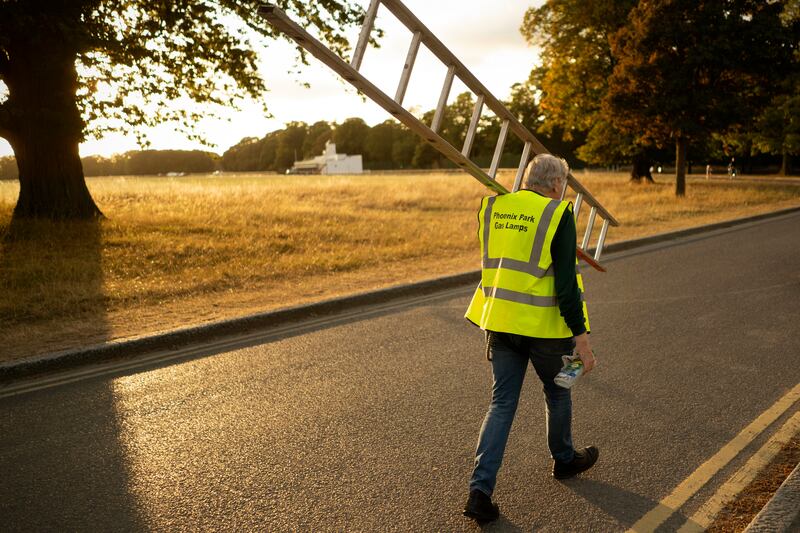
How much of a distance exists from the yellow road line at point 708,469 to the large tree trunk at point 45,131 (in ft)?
43.1

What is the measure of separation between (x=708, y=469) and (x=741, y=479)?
175 millimetres

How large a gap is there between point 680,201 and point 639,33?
21.5ft

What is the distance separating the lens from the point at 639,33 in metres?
23.3

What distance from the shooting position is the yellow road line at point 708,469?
118 inches

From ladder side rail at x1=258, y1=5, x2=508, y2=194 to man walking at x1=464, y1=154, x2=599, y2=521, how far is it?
547 mm

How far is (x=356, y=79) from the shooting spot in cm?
376

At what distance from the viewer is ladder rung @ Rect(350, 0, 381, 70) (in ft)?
12.1

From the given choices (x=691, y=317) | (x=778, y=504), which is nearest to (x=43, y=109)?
(x=691, y=317)

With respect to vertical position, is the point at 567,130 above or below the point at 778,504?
above

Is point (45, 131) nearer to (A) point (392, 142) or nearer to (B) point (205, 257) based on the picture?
(B) point (205, 257)

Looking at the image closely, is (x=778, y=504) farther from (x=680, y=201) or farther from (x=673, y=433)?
(x=680, y=201)

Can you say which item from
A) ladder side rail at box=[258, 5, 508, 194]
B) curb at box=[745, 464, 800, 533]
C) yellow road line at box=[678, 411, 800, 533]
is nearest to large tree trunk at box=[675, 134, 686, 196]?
yellow road line at box=[678, 411, 800, 533]

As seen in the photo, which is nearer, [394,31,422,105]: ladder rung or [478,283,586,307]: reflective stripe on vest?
[478,283,586,307]: reflective stripe on vest

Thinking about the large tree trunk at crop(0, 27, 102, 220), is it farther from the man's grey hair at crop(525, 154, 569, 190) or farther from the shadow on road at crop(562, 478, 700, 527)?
the shadow on road at crop(562, 478, 700, 527)
